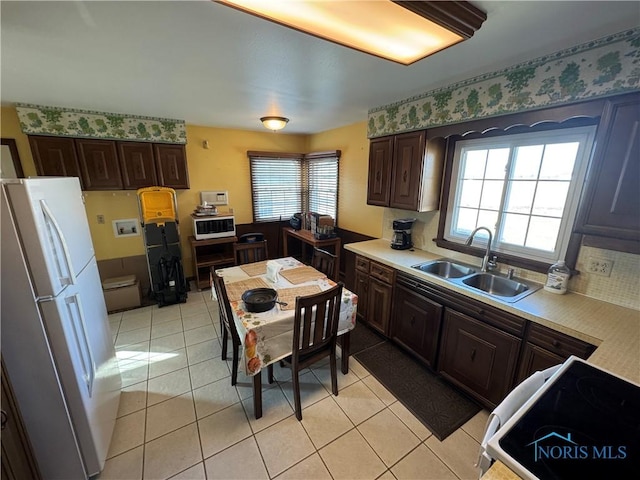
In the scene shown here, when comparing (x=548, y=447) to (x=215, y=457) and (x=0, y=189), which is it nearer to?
(x=215, y=457)

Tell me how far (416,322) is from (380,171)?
1.63 meters

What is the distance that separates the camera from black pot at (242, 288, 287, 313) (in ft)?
5.72

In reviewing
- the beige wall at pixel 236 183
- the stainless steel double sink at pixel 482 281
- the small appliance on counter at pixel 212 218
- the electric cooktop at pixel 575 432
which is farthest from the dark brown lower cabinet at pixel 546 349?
the small appliance on counter at pixel 212 218

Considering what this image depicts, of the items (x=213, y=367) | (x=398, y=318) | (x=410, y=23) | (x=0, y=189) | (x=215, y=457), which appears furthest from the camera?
(x=398, y=318)

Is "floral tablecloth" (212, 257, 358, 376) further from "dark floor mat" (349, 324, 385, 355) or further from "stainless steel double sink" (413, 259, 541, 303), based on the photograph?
"stainless steel double sink" (413, 259, 541, 303)

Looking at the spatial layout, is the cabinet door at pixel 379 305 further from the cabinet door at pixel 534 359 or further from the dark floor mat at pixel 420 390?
the cabinet door at pixel 534 359

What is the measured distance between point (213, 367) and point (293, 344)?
3.65ft

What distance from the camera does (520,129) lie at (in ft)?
6.52

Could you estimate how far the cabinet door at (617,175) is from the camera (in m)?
1.31

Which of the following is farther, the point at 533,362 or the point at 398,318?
the point at 398,318

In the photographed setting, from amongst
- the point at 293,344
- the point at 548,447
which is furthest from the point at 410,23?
the point at 293,344

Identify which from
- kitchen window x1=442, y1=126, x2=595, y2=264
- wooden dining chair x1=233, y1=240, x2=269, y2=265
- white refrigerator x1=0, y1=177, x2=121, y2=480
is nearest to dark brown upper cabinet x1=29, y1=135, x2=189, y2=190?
wooden dining chair x1=233, y1=240, x2=269, y2=265

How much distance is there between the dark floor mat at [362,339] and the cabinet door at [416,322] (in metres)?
0.23

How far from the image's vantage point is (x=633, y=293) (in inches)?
62.7
